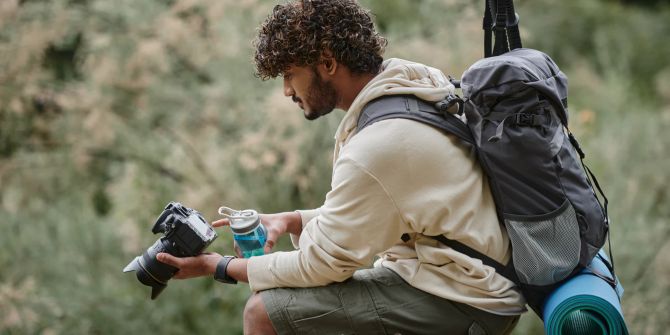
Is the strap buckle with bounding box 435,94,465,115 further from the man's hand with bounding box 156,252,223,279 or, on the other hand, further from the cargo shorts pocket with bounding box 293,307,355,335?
the man's hand with bounding box 156,252,223,279

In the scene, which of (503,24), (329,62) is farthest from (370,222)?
(503,24)

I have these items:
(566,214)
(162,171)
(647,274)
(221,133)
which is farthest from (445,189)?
(162,171)

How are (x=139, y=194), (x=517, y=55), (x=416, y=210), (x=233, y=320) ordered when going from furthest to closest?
(x=139, y=194), (x=233, y=320), (x=517, y=55), (x=416, y=210)

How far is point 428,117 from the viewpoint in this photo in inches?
87.6

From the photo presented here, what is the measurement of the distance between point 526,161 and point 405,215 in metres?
0.35

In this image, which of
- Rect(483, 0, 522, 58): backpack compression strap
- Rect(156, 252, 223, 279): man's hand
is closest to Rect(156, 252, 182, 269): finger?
Rect(156, 252, 223, 279): man's hand

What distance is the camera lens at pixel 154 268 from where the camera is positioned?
2443mm

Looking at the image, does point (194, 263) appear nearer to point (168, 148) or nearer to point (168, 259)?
point (168, 259)

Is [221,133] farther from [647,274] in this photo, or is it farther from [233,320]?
[647,274]

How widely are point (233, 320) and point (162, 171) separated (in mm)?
1540

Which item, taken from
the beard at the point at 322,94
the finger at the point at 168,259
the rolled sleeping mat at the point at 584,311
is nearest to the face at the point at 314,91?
the beard at the point at 322,94

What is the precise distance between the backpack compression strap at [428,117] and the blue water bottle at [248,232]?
44 cm

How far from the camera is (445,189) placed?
220cm

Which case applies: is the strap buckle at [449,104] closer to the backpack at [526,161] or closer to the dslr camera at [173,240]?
Answer: the backpack at [526,161]
